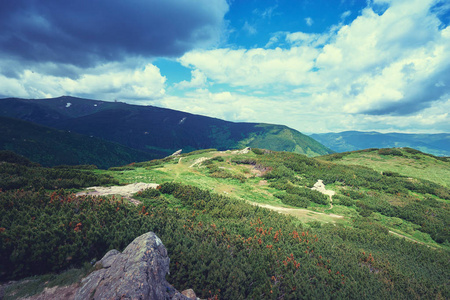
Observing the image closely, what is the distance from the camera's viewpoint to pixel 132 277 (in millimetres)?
5453

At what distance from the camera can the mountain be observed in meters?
97.6

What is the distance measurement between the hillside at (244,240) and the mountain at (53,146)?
382 feet

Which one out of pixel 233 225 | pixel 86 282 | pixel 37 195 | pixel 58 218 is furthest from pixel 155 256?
pixel 37 195

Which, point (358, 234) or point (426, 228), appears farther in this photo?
point (426, 228)

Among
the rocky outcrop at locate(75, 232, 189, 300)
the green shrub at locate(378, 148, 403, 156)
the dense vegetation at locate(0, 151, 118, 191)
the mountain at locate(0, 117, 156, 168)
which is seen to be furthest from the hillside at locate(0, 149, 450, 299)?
the mountain at locate(0, 117, 156, 168)

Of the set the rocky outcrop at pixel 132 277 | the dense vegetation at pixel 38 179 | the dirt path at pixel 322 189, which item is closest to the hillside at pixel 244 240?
the dense vegetation at pixel 38 179

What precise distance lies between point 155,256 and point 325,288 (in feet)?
26.2

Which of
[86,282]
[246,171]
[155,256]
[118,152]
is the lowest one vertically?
[118,152]

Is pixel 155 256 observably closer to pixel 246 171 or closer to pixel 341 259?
pixel 341 259

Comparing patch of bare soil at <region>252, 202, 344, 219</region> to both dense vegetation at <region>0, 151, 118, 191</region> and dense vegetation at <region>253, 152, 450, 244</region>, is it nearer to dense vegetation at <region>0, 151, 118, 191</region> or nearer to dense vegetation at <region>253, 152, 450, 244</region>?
dense vegetation at <region>253, 152, 450, 244</region>

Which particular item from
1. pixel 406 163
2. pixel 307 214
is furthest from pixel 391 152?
pixel 307 214

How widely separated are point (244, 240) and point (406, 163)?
48.0 metres

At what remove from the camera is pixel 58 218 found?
Result: 29.1 feet

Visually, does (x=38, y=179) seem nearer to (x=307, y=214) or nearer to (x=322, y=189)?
(x=307, y=214)
